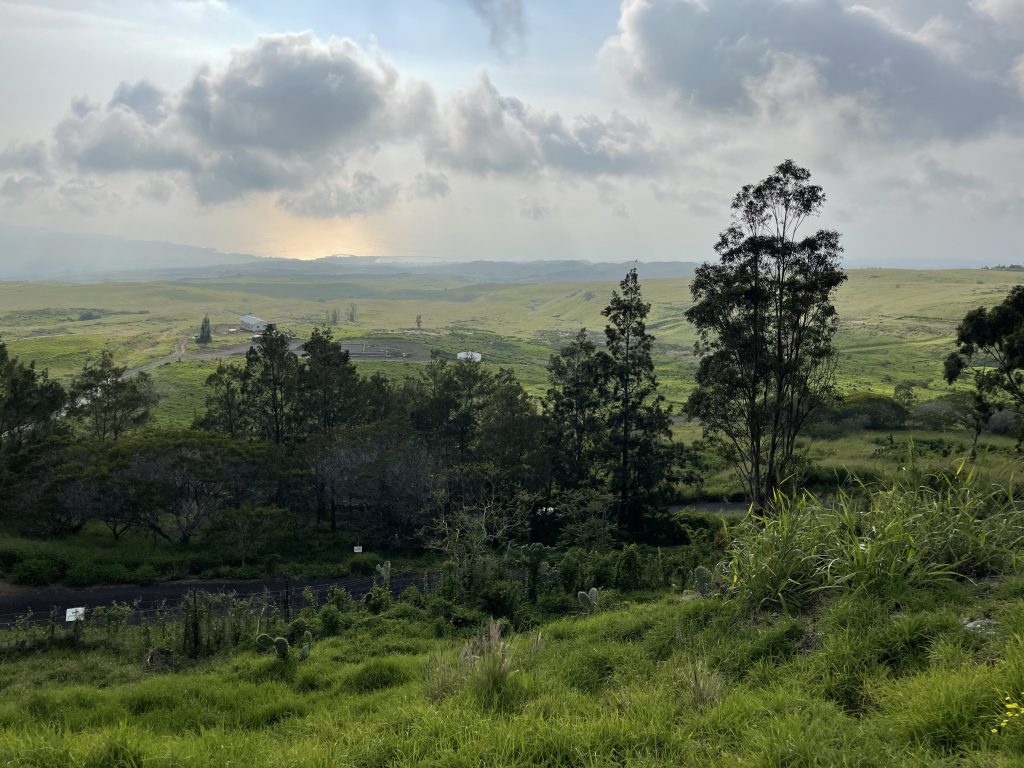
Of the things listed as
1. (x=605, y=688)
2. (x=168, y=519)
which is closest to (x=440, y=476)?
(x=168, y=519)

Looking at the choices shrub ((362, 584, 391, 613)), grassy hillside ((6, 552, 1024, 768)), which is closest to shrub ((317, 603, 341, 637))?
shrub ((362, 584, 391, 613))

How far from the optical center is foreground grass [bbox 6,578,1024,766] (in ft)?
13.0

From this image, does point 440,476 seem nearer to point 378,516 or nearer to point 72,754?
point 378,516

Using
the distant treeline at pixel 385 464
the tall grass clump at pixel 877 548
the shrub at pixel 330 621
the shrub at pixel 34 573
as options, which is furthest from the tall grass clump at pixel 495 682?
the shrub at pixel 34 573

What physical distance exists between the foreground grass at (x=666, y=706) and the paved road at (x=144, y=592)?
14.2m

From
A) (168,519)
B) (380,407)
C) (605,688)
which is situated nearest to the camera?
(605,688)

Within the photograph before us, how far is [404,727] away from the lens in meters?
4.82

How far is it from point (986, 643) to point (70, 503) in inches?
1299

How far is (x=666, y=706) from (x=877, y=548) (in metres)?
2.93

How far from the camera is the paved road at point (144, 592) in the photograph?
21.0 metres

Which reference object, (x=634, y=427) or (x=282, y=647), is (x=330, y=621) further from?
(x=634, y=427)

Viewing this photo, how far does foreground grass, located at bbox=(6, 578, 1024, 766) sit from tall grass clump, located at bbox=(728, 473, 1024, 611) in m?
0.24

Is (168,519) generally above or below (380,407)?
below

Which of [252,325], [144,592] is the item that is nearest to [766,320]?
[144,592]
